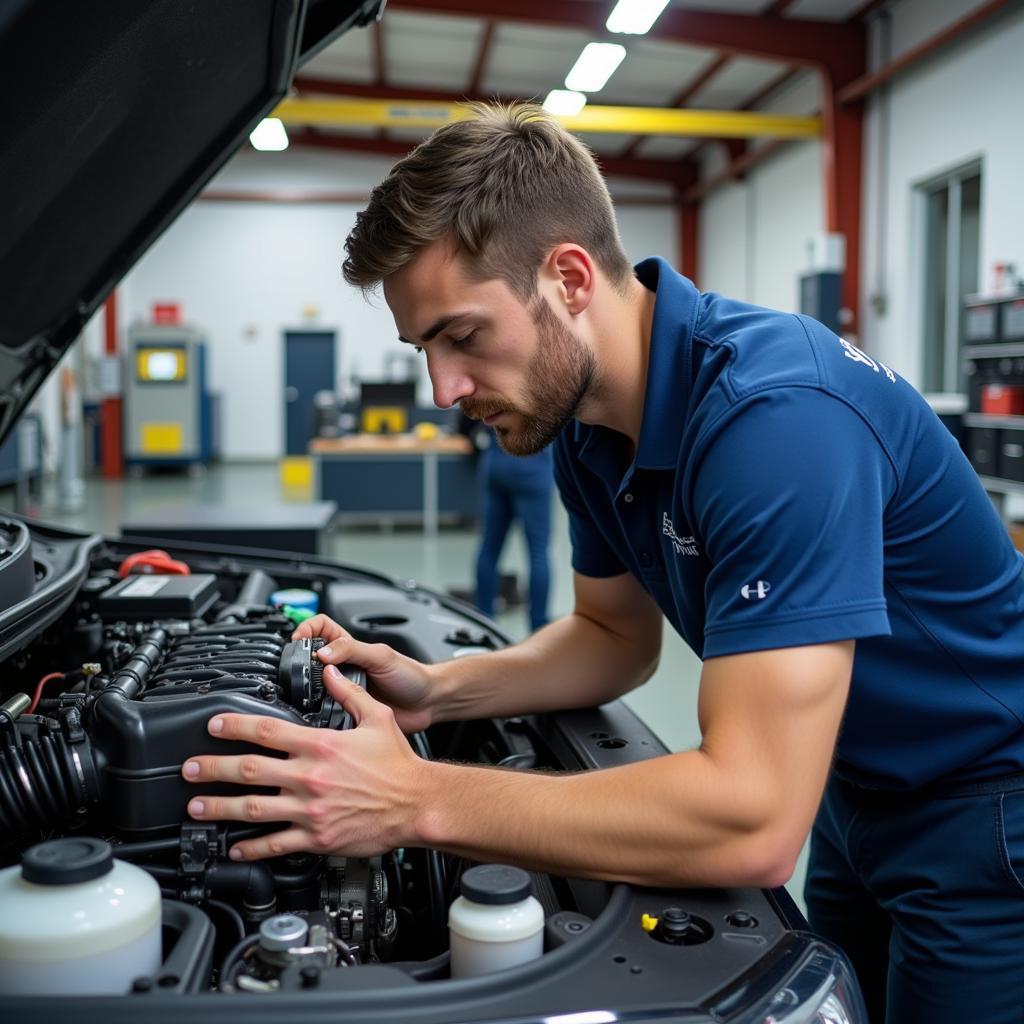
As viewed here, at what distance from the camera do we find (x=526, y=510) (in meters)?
4.48

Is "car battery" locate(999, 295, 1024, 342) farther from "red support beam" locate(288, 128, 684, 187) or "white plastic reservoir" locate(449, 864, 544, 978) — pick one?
"red support beam" locate(288, 128, 684, 187)

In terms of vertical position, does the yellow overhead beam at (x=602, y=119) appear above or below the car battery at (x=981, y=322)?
above

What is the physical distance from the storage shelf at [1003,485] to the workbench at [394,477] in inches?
148

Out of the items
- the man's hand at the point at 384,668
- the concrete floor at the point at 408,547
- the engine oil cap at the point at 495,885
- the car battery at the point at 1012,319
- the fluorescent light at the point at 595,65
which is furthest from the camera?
the fluorescent light at the point at 595,65

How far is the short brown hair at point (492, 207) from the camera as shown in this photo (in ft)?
3.46

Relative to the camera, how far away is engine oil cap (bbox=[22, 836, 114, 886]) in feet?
2.34

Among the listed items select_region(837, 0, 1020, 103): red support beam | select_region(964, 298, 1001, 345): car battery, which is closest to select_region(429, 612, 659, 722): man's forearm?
select_region(964, 298, 1001, 345): car battery

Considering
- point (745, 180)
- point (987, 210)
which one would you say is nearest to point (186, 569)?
point (987, 210)

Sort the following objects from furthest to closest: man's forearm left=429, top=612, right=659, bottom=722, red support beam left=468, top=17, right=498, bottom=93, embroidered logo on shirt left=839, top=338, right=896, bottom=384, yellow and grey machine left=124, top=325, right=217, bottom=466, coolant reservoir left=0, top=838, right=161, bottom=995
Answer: yellow and grey machine left=124, top=325, right=217, bottom=466
red support beam left=468, top=17, right=498, bottom=93
man's forearm left=429, top=612, right=659, bottom=722
embroidered logo on shirt left=839, top=338, right=896, bottom=384
coolant reservoir left=0, top=838, right=161, bottom=995

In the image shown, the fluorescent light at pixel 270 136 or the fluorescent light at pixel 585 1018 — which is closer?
the fluorescent light at pixel 585 1018

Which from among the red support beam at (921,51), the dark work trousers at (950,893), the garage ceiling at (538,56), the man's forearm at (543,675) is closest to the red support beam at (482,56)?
the garage ceiling at (538,56)

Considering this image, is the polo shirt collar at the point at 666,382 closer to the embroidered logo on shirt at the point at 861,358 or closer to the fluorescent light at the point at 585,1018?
the embroidered logo on shirt at the point at 861,358

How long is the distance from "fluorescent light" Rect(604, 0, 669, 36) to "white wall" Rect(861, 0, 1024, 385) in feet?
8.54

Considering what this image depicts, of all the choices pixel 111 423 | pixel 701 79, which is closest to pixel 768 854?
pixel 701 79
